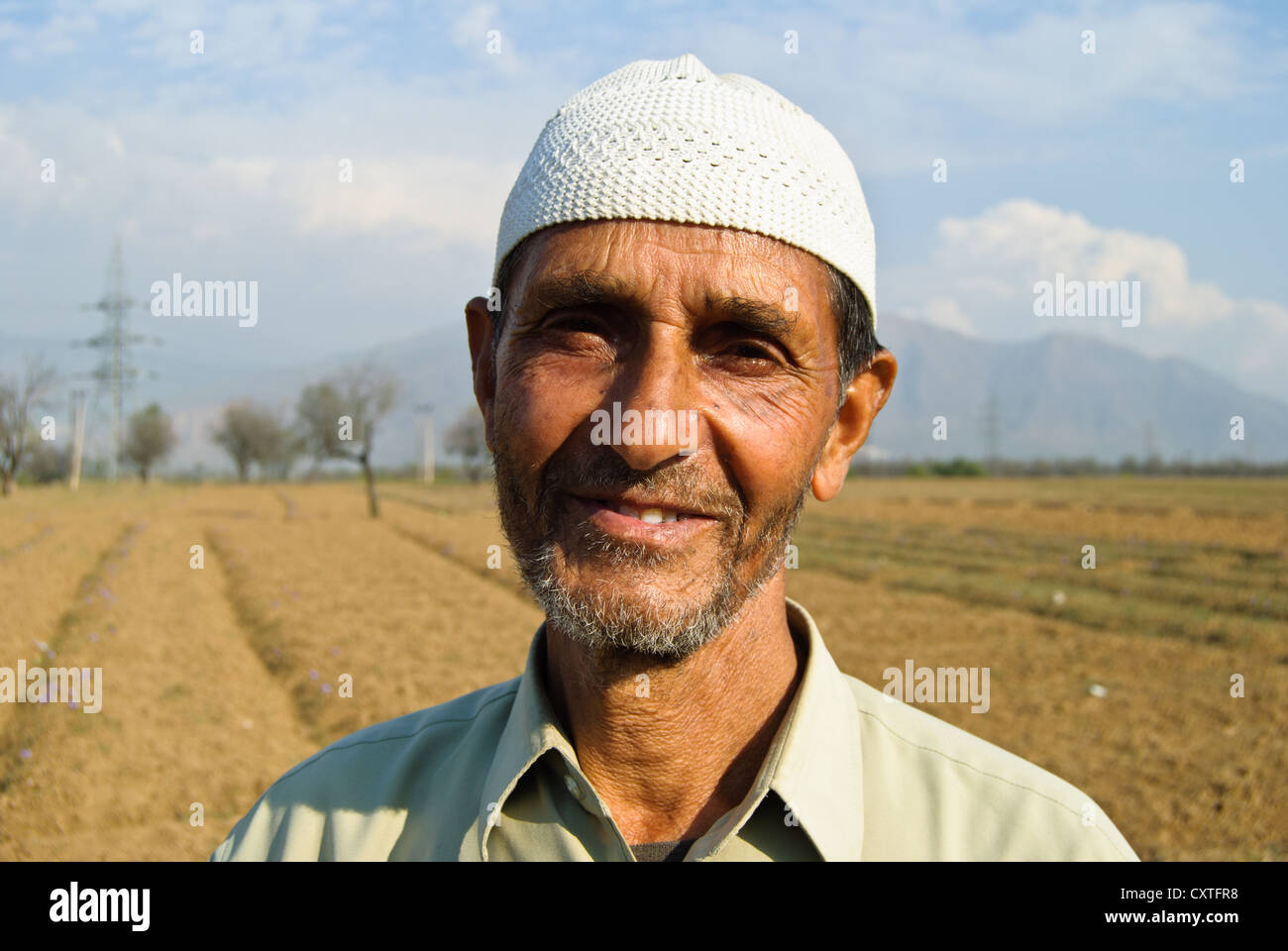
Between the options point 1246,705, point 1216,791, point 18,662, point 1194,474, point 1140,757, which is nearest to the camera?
point 1216,791

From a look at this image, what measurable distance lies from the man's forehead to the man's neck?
637mm

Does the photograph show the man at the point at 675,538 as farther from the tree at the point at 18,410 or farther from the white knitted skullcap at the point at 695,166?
the tree at the point at 18,410

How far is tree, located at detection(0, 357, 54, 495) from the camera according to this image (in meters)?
70.8

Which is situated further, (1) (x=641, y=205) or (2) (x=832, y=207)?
(2) (x=832, y=207)

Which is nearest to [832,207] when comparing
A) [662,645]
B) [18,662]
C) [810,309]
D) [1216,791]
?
[810,309]

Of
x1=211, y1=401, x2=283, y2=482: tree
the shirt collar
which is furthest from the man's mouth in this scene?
x1=211, y1=401, x2=283, y2=482: tree

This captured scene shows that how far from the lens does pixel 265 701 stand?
10984 mm

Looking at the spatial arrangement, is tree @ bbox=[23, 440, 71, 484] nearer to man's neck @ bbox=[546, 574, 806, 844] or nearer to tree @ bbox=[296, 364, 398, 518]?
tree @ bbox=[296, 364, 398, 518]

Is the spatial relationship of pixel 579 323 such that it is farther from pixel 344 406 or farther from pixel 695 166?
pixel 344 406

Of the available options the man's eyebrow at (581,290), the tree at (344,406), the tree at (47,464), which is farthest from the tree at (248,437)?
the man's eyebrow at (581,290)

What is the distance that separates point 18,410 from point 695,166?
88361 millimetres
